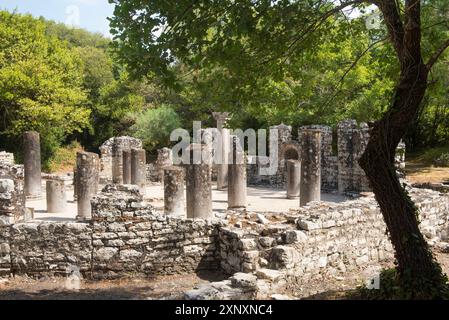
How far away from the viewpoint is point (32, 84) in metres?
29.0

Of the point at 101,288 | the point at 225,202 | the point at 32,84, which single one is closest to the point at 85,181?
the point at 225,202

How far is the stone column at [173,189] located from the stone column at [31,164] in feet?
29.2

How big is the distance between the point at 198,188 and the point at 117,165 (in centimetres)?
1206

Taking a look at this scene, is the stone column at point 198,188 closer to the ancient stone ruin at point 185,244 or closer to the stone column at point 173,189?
the stone column at point 173,189

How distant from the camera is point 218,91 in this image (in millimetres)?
8523

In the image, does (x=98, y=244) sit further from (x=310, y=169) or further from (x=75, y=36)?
(x=75, y=36)

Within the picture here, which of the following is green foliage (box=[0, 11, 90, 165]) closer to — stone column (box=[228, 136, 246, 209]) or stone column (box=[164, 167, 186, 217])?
stone column (box=[228, 136, 246, 209])

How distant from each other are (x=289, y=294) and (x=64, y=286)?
4413 mm

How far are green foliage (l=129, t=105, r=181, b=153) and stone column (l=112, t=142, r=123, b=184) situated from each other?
880cm

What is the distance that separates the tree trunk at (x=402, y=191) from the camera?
7180 mm

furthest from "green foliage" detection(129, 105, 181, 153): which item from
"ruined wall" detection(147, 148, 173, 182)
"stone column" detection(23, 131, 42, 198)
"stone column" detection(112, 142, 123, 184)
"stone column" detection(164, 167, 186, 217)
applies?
"stone column" detection(164, 167, 186, 217)

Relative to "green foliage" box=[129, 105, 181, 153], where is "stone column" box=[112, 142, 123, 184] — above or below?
below

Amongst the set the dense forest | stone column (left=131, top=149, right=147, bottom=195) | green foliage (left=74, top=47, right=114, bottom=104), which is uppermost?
green foliage (left=74, top=47, right=114, bottom=104)

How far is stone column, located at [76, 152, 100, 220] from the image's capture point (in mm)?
17078
